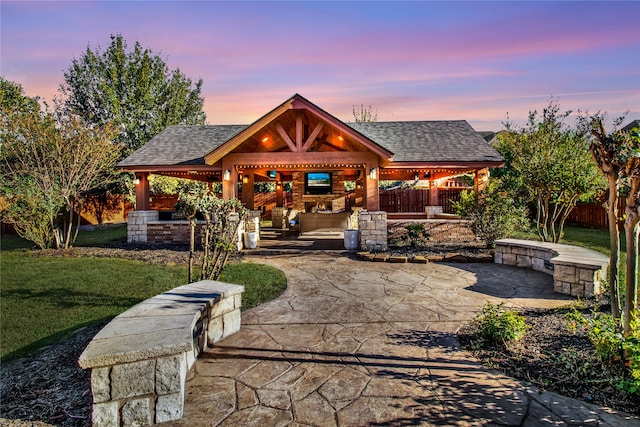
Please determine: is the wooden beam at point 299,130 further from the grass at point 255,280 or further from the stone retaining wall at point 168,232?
the stone retaining wall at point 168,232

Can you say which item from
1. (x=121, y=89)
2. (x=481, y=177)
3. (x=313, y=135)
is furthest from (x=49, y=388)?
Result: (x=121, y=89)

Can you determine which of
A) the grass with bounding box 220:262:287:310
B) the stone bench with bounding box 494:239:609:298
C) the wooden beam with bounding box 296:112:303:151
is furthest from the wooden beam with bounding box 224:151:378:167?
the stone bench with bounding box 494:239:609:298

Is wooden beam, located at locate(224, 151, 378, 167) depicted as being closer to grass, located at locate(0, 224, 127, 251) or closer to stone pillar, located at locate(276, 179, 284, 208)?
grass, located at locate(0, 224, 127, 251)

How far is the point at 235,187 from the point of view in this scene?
11.2 m

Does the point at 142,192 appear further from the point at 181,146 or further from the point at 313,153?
the point at 313,153

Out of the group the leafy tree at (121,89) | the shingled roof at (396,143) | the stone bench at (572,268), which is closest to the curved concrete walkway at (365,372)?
the stone bench at (572,268)

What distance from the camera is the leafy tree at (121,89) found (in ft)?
76.7

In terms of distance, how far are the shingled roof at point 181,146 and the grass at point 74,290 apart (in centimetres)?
491

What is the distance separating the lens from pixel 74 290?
20.9 ft

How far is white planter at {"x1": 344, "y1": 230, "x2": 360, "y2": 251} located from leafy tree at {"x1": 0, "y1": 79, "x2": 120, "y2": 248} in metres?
9.20

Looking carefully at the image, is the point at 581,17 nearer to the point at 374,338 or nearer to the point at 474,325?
the point at 474,325

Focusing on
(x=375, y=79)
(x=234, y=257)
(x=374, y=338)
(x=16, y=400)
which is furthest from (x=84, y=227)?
(x=374, y=338)

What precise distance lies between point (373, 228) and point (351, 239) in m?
0.77

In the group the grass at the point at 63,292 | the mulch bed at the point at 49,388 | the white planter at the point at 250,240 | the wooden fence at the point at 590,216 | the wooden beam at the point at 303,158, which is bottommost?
the mulch bed at the point at 49,388
